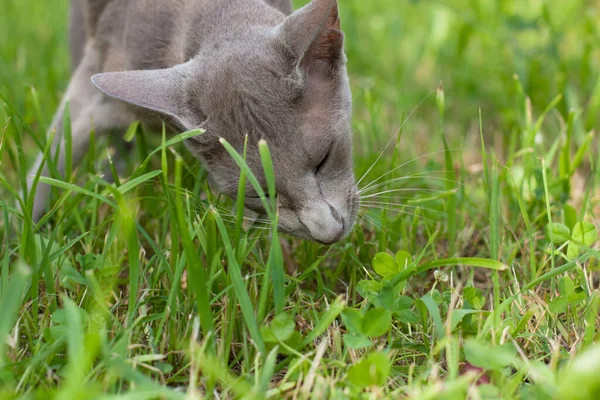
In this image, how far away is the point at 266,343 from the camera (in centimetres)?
150

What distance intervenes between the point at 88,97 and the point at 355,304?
4.63ft

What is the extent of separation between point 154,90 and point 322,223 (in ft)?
1.82

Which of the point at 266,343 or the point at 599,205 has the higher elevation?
the point at 266,343

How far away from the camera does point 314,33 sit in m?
1.79

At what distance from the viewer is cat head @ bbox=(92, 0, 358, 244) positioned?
1801 mm

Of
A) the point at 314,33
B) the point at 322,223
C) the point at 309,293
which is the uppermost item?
the point at 314,33

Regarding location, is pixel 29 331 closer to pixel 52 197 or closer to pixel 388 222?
pixel 52 197

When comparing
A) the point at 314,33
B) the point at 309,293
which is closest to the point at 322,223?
the point at 309,293

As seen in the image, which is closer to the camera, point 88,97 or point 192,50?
point 192,50

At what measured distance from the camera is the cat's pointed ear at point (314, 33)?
175 cm

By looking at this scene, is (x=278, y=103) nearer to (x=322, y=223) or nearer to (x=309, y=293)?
(x=322, y=223)

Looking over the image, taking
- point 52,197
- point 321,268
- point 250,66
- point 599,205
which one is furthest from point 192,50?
point 599,205

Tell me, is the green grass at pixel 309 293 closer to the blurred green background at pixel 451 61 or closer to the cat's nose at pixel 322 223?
the cat's nose at pixel 322 223

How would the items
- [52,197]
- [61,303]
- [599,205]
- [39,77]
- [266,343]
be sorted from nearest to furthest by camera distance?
[266,343] < [61,303] < [52,197] < [599,205] < [39,77]
